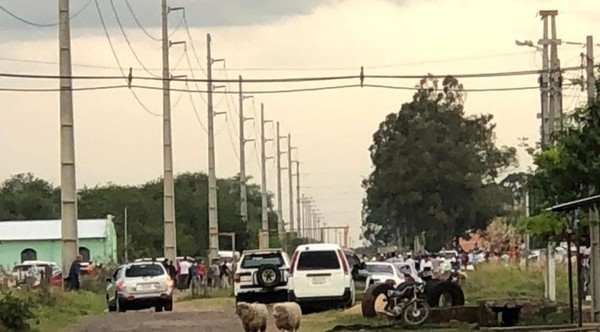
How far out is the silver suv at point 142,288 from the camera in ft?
137

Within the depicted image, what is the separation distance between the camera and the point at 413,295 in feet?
106

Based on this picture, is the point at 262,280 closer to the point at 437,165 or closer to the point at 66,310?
the point at 66,310

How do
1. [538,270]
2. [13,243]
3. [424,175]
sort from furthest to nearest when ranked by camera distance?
[13,243], [424,175], [538,270]

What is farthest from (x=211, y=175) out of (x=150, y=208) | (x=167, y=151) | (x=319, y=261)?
(x=150, y=208)

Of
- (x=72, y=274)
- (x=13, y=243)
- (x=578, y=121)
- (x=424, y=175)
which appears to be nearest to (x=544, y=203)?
(x=578, y=121)

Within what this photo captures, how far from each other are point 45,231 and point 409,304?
252ft

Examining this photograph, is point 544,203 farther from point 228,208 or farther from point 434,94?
point 228,208

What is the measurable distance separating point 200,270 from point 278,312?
36.0 meters

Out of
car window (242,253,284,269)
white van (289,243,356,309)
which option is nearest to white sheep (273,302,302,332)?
white van (289,243,356,309)

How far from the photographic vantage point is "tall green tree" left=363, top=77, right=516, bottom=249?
9500 cm

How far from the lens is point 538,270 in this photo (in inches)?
2434

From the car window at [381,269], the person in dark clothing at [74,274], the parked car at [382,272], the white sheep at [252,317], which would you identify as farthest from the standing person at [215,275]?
the white sheep at [252,317]

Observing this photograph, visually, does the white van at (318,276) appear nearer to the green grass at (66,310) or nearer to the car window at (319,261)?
the car window at (319,261)

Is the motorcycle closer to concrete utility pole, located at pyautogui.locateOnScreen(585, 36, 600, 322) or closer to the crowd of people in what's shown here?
concrete utility pole, located at pyautogui.locateOnScreen(585, 36, 600, 322)
